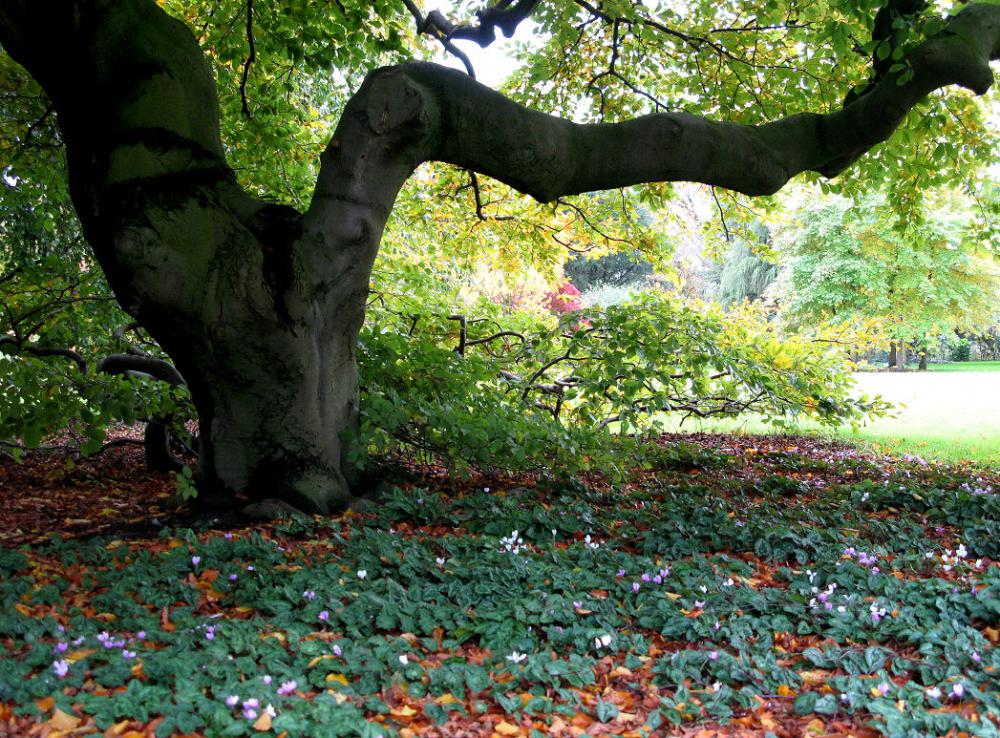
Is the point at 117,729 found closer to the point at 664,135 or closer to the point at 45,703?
the point at 45,703

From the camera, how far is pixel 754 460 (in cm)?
766

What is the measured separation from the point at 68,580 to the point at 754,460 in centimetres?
621

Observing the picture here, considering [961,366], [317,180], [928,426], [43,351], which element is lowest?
[928,426]

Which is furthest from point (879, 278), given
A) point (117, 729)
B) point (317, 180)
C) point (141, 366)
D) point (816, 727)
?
point (117, 729)

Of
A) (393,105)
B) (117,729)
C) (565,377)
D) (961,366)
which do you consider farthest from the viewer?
(961,366)

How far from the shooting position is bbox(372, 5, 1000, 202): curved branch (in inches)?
185

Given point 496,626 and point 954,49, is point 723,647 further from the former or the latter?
point 954,49

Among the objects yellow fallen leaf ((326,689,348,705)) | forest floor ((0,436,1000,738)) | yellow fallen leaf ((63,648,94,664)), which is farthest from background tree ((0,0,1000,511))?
yellow fallen leaf ((326,689,348,705))

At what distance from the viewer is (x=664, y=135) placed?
17.0 feet

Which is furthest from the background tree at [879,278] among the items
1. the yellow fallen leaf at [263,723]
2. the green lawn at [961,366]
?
the yellow fallen leaf at [263,723]

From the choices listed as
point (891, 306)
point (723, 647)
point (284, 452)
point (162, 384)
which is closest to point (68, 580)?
point (284, 452)

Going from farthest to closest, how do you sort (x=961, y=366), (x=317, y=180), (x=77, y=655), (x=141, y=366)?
(x=961, y=366) < (x=141, y=366) < (x=317, y=180) < (x=77, y=655)

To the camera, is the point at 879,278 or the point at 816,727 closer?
the point at 816,727

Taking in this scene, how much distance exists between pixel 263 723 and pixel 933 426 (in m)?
14.5
